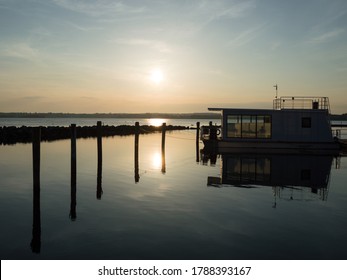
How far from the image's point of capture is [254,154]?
114ft

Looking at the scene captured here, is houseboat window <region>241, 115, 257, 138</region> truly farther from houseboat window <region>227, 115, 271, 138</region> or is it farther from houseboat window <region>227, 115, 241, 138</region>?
houseboat window <region>227, 115, 241, 138</region>

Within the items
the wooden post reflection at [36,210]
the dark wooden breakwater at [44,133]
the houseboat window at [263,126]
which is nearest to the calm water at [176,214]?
the wooden post reflection at [36,210]

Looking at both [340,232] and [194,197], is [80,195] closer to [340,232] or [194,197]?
[194,197]

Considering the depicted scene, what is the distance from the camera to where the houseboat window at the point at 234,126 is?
Answer: 34250mm

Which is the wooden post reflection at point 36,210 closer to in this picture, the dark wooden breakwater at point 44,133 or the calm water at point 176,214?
the calm water at point 176,214

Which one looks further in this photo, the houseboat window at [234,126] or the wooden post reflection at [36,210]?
the houseboat window at [234,126]

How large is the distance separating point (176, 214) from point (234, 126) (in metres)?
21.7

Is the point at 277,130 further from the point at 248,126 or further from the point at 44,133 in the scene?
Result: the point at 44,133

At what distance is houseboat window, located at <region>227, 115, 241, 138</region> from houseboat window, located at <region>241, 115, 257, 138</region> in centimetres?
38

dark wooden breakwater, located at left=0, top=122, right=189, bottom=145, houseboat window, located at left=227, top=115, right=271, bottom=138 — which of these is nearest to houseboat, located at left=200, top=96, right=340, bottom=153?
houseboat window, located at left=227, top=115, right=271, bottom=138

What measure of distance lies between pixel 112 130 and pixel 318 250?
6883 cm

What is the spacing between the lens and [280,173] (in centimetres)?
2461

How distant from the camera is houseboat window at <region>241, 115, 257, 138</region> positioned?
34188mm

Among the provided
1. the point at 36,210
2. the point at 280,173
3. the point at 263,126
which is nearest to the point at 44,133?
the point at 263,126
